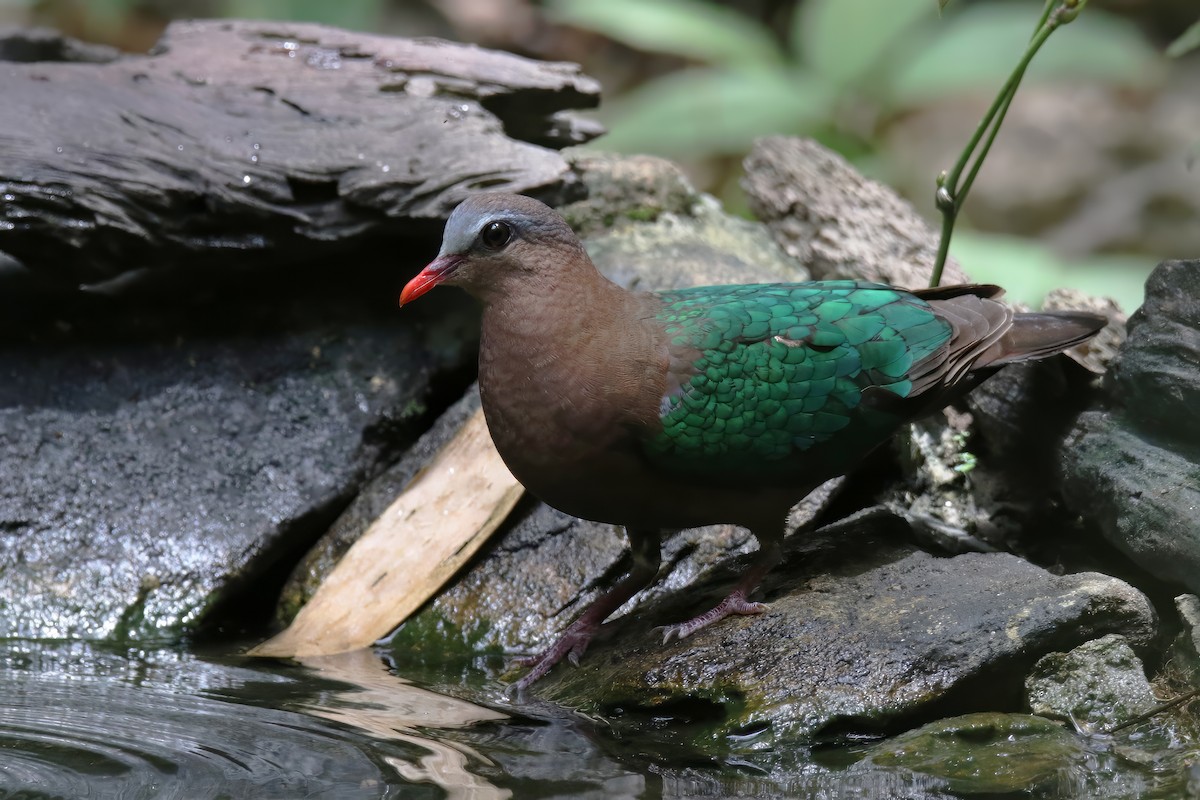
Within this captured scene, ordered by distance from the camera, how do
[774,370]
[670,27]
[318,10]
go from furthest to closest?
[318,10] < [670,27] < [774,370]

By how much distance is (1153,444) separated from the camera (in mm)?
3707

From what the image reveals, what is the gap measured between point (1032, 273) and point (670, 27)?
316 cm

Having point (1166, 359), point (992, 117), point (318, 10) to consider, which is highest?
point (318, 10)

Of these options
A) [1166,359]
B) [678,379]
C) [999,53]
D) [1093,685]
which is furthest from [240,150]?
[999,53]

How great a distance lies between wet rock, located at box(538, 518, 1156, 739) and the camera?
10.3 feet

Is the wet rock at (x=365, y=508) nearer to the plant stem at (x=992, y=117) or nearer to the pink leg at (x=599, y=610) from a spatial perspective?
the pink leg at (x=599, y=610)

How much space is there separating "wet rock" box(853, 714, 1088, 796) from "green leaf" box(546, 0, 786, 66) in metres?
6.26

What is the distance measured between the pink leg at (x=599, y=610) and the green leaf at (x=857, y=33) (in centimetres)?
539

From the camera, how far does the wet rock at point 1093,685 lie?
3180 mm

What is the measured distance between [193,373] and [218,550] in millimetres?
795

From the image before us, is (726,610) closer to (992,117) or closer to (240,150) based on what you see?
(992,117)

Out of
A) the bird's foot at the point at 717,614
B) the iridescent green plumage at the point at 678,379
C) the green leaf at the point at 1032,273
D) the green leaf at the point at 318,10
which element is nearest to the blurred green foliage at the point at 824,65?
the green leaf at the point at 1032,273

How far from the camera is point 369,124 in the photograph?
16.0ft

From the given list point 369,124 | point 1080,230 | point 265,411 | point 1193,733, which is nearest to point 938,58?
point 1080,230
